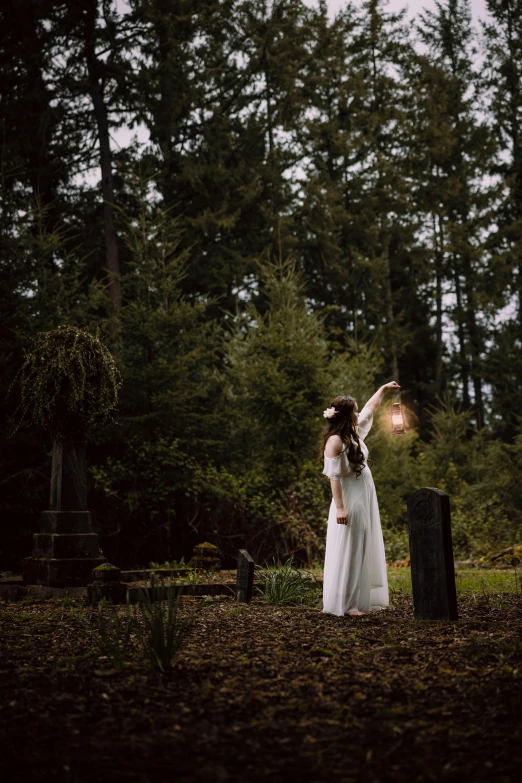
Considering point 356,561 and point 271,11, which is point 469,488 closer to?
point 356,561

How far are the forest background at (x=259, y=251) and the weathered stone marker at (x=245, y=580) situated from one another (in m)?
4.31

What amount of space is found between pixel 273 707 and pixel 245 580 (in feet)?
15.8

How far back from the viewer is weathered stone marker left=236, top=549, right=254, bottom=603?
862 centimetres

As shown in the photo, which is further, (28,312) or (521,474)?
(521,474)

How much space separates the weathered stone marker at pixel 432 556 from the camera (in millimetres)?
6617

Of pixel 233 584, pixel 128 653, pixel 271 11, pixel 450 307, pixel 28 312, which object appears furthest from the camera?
pixel 450 307

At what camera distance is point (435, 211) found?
91.0ft

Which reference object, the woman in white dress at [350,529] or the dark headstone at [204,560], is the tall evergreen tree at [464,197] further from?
the woman in white dress at [350,529]

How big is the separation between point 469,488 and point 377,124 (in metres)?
15.2

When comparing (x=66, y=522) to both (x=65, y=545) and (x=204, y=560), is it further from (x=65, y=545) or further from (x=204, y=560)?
(x=204, y=560)

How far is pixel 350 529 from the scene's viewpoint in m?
7.39

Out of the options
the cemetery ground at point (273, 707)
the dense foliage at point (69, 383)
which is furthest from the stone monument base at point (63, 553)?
the cemetery ground at point (273, 707)

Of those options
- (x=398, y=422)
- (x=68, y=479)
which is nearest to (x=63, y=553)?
(x=68, y=479)

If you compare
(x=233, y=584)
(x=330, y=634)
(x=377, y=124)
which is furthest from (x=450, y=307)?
(x=330, y=634)
